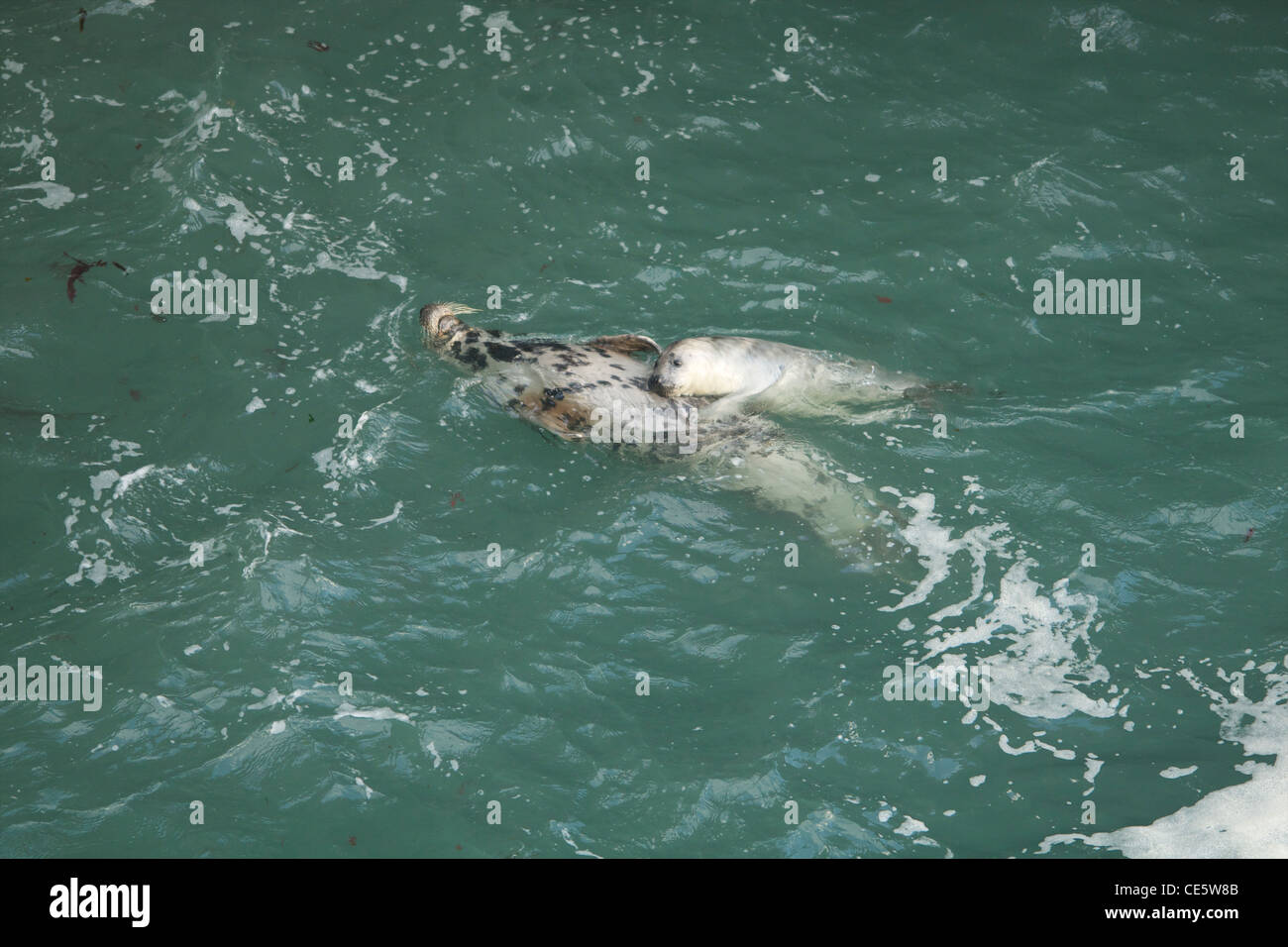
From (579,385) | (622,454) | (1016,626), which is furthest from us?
(622,454)

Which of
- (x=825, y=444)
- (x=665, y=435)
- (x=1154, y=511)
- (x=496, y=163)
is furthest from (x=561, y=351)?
(x=1154, y=511)

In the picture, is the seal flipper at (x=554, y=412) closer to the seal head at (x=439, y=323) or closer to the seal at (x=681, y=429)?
the seal at (x=681, y=429)

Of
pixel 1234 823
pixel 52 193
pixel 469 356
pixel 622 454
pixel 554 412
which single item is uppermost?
pixel 52 193

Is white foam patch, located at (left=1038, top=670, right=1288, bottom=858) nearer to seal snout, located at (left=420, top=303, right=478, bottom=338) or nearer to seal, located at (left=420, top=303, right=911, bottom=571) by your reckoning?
seal, located at (left=420, top=303, right=911, bottom=571)

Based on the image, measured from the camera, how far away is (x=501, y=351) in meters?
8.52

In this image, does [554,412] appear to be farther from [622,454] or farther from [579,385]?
[622,454]

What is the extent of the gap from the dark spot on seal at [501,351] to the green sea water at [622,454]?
0.43 meters

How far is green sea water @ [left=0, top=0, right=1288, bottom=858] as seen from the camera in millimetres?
6750

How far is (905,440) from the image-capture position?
339 inches

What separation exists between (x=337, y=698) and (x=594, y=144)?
6.44m

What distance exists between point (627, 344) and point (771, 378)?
3.84ft

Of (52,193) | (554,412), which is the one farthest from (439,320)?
(52,193)

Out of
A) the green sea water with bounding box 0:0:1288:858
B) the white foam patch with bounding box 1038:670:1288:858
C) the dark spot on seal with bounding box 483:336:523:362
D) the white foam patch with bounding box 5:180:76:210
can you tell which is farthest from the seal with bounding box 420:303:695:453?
the white foam patch with bounding box 5:180:76:210

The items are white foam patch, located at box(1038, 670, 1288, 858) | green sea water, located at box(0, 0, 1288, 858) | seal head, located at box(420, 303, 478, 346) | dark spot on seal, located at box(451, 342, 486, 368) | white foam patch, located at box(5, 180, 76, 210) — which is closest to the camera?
white foam patch, located at box(1038, 670, 1288, 858)
